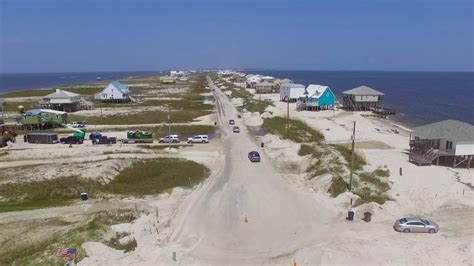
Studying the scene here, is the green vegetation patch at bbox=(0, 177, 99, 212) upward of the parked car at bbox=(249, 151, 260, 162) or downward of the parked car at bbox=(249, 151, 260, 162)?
downward

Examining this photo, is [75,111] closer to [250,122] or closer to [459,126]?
[250,122]

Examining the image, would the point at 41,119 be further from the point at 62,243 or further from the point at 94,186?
the point at 62,243

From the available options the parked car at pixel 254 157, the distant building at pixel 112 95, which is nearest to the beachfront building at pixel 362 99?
the parked car at pixel 254 157

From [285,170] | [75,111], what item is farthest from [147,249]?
[75,111]

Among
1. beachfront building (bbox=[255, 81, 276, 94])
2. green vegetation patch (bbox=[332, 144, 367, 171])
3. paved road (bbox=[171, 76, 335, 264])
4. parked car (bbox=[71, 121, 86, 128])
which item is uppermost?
beachfront building (bbox=[255, 81, 276, 94])

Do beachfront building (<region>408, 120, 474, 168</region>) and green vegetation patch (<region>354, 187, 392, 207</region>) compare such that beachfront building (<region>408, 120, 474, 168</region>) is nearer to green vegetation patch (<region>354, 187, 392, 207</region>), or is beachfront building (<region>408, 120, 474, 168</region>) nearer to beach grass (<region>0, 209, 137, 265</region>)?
green vegetation patch (<region>354, 187, 392, 207</region>)

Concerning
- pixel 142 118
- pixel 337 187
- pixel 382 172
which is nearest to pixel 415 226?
pixel 337 187

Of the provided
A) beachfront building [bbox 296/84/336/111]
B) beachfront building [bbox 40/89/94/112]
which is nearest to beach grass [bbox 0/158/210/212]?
beachfront building [bbox 296/84/336/111]
